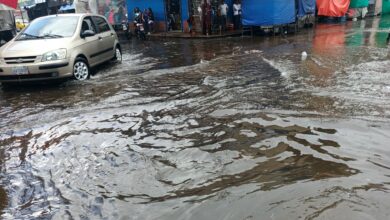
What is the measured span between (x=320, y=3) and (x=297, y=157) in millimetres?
21018

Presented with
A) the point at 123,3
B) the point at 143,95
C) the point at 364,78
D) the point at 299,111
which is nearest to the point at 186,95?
the point at 143,95

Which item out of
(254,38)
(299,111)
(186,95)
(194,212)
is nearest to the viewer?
(194,212)

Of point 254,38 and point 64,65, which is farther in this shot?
point 254,38

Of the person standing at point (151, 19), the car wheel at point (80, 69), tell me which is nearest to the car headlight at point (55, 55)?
the car wheel at point (80, 69)

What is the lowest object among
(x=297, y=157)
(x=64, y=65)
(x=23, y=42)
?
(x=297, y=157)

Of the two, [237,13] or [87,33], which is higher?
[87,33]

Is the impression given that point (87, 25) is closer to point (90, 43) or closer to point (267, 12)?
point (90, 43)

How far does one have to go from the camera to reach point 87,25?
31.4 feet

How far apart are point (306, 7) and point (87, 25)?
14.3 meters

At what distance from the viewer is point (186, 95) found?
713cm

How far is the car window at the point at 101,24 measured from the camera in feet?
33.4

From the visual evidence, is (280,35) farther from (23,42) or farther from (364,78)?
(23,42)

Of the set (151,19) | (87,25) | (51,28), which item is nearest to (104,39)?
(87,25)

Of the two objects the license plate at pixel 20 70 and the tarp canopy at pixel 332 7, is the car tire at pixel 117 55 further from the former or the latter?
the tarp canopy at pixel 332 7
